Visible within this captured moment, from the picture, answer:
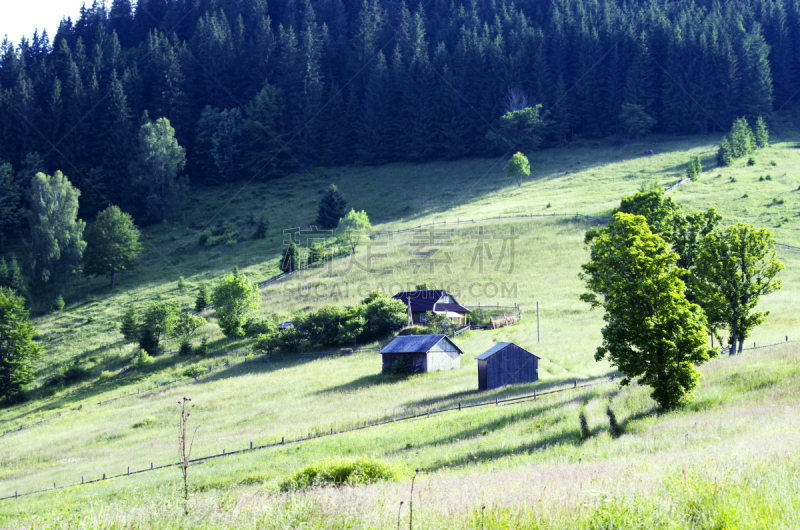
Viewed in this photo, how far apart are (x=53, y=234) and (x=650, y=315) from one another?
261 ft

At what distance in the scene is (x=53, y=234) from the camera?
76125 mm

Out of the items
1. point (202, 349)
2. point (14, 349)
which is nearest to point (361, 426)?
point (202, 349)

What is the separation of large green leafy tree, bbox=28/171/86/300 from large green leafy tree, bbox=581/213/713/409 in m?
75.2

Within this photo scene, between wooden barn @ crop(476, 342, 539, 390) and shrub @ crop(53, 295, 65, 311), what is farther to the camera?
shrub @ crop(53, 295, 65, 311)

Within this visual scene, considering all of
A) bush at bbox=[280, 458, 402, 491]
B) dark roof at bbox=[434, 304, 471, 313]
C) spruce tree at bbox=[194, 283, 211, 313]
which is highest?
bush at bbox=[280, 458, 402, 491]

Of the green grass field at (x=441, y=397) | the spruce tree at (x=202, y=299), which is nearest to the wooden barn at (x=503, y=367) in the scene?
the green grass field at (x=441, y=397)

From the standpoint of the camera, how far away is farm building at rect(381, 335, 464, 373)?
42.5 metres

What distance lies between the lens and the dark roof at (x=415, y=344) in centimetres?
4253

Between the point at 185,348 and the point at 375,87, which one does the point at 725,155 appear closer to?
the point at 375,87

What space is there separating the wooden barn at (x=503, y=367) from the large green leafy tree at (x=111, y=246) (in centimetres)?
6218

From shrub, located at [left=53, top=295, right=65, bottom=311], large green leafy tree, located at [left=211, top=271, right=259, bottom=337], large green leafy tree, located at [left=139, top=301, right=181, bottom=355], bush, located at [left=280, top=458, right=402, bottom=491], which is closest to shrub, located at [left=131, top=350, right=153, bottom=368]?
large green leafy tree, located at [left=139, top=301, right=181, bottom=355]

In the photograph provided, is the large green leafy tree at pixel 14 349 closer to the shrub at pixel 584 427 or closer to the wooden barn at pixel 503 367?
the wooden barn at pixel 503 367

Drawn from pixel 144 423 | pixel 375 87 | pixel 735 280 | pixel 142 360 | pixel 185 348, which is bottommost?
pixel 144 423

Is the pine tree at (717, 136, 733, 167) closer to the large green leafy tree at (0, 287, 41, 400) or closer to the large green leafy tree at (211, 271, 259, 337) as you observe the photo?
the large green leafy tree at (211, 271, 259, 337)
